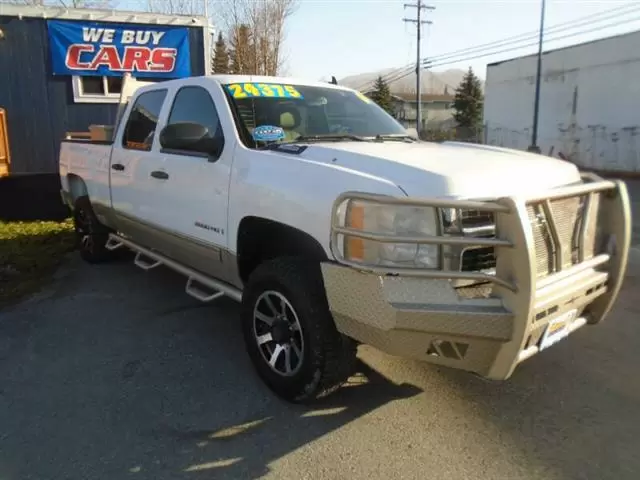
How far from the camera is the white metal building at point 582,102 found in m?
26.3

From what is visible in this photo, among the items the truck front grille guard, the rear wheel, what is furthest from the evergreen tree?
the truck front grille guard

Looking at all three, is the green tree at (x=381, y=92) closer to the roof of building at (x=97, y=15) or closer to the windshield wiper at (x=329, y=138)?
the roof of building at (x=97, y=15)

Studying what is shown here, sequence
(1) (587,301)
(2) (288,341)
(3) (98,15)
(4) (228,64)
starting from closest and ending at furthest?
1. (1) (587,301)
2. (2) (288,341)
3. (3) (98,15)
4. (4) (228,64)

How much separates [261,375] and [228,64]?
21.0 metres

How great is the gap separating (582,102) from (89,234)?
29042 mm

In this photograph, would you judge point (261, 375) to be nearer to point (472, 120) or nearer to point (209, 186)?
point (209, 186)

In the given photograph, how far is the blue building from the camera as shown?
10.5 meters

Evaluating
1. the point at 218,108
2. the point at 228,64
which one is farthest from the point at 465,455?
the point at 228,64

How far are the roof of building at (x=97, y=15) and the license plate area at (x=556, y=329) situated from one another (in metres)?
10.7

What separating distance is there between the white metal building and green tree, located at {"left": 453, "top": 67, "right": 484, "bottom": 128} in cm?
2911

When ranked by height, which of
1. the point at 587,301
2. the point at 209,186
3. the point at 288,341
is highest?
the point at 209,186

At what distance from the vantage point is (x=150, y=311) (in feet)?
16.9

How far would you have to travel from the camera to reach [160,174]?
460 centimetres

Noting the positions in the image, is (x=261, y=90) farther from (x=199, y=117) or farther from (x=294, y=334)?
(x=294, y=334)
